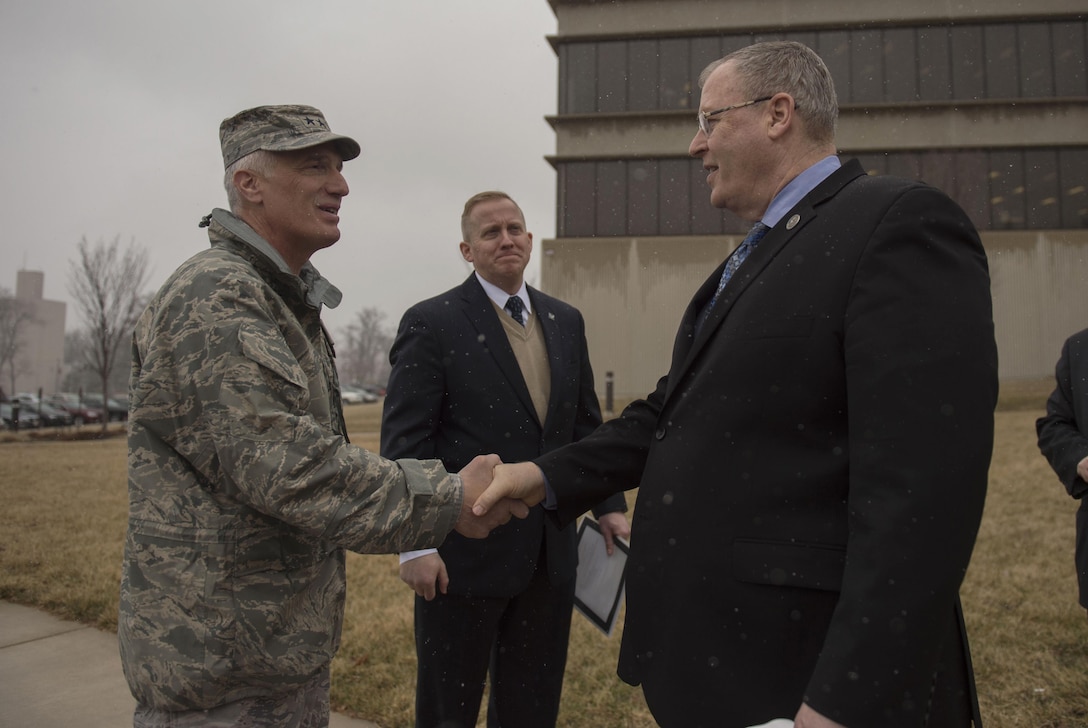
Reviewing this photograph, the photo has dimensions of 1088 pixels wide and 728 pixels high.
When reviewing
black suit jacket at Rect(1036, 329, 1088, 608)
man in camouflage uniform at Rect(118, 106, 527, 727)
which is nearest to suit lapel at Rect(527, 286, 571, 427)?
man in camouflage uniform at Rect(118, 106, 527, 727)

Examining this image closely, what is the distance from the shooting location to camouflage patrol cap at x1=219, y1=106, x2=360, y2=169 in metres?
2.22

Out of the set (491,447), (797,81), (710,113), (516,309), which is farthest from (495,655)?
(797,81)

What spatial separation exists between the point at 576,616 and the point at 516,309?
299cm

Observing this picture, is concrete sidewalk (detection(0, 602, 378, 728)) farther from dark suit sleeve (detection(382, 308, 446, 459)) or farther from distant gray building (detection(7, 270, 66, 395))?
distant gray building (detection(7, 270, 66, 395))

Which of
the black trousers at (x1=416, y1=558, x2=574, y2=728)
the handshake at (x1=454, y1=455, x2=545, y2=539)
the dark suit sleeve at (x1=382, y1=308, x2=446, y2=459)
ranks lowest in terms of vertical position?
the black trousers at (x1=416, y1=558, x2=574, y2=728)

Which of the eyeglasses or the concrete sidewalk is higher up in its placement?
the eyeglasses

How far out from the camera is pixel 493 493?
241cm

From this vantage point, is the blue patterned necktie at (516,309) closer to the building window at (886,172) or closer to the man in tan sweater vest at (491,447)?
the man in tan sweater vest at (491,447)

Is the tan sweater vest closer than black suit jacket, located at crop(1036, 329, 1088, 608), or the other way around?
the tan sweater vest

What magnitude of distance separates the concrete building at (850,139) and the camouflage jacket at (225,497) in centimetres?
2413

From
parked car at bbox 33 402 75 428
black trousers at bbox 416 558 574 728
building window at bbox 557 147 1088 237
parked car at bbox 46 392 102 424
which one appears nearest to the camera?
black trousers at bbox 416 558 574 728

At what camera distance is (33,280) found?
51.1 m

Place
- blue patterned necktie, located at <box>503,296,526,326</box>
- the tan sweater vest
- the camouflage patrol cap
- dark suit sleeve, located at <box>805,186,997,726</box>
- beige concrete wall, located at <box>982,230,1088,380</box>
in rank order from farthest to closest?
beige concrete wall, located at <box>982,230,1088,380</box> → blue patterned necktie, located at <box>503,296,526,326</box> → the tan sweater vest → the camouflage patrol cap → dark suit sleeve, located at <box>805,186,997,726</box>

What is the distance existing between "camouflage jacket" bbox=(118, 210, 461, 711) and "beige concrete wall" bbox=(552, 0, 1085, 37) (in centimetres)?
2671
